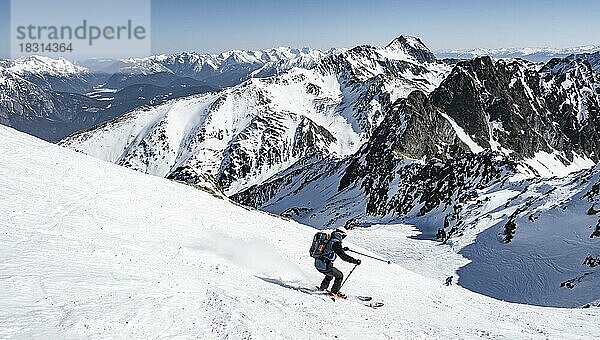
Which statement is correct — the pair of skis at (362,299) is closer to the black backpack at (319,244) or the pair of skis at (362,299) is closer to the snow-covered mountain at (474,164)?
the black backpack at (319,244)

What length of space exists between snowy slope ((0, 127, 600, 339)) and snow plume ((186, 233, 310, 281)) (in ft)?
0.32

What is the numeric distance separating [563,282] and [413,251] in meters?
17.9

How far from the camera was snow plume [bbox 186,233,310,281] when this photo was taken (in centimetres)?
1781

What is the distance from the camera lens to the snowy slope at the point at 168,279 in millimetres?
10969

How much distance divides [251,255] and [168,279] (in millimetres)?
5711

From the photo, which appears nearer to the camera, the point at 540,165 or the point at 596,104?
the point at 540,165

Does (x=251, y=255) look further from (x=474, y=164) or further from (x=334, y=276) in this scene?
(x=474, y=164)

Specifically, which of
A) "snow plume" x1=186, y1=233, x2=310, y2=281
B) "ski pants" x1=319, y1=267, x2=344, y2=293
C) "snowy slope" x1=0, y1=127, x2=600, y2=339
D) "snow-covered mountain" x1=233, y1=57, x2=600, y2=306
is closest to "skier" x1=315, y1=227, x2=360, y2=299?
"ski pants" x1=319, y1=267, x2=344, y2=293

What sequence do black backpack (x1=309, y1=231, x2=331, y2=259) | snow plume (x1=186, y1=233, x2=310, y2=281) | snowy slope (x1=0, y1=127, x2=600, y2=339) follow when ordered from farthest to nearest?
snow plume (x1=186, y1=233, x2=310, y2=281) → black backpack (x1=309, y1=231, x2=331, y2=259) → snowy slope (x1=0, y1=127, x2=600, y2=339)

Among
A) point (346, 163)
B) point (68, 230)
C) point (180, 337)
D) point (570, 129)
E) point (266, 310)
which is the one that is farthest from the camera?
point (570, 129)

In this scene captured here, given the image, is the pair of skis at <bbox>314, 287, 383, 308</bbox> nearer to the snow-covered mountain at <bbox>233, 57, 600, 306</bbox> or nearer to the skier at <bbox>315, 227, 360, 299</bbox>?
the skier at <bbox>315, 227, 360, 299</bbox>

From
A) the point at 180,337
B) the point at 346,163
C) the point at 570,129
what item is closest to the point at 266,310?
the point at 180,337

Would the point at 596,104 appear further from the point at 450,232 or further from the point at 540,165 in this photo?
the point at 450,232

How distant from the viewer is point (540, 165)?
157500 millimetres
